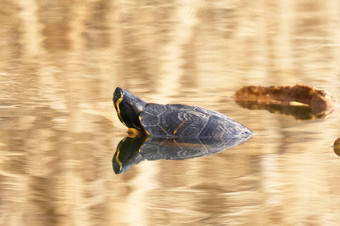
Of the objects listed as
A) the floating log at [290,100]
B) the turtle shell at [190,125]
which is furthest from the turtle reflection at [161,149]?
the floating log at [290,100]

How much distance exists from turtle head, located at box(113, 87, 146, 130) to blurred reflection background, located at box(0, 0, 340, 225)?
13 cm

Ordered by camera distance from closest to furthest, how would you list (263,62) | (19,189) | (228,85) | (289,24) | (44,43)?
(19,189)
(228,85)
(263,62)
(44,43)
(289,24)

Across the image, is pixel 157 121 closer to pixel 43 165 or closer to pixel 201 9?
pixel 43 165

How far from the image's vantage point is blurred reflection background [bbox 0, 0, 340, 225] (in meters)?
3.09

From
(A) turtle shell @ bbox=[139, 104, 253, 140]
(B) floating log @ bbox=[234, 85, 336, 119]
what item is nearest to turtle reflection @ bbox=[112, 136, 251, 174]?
(A) turtle shell @ bbox=[139, 104, 253, 140]

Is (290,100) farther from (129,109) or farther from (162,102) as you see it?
(129,109)

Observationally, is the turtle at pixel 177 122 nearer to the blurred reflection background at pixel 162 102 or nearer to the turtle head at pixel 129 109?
the turtle head at pixel 129 109

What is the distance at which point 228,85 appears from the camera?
20.6 feet

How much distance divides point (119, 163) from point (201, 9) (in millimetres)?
6422

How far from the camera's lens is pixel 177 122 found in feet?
14.5

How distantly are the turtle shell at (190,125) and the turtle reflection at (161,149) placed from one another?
5 centimetres

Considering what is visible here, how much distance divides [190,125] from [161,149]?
0.34 m

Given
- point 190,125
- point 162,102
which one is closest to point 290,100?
point 162,102

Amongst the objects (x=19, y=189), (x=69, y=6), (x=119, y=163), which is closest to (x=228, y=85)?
(x=119, y=163)
